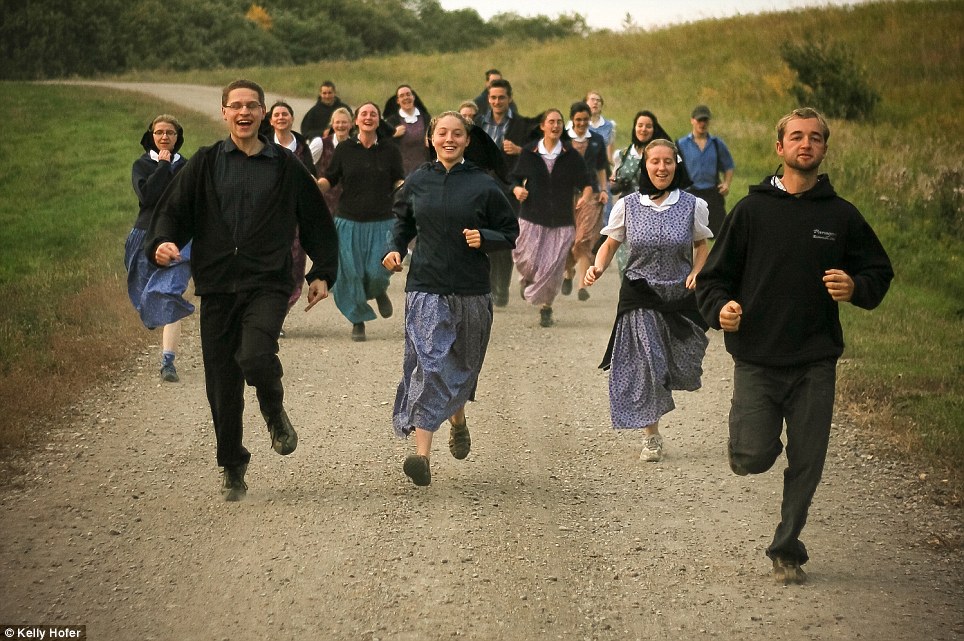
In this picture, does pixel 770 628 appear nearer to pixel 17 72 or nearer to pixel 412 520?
pixel 412 520

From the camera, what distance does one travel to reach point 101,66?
175 feet

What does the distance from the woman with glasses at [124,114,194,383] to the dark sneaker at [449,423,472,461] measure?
287 centimetres

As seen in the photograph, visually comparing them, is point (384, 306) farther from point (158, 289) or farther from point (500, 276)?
point (158, 289)

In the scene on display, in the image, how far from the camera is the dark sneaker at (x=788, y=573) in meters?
6.09

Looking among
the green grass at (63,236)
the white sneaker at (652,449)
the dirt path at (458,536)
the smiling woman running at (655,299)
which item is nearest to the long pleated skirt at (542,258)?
the dirt path at (458,536)

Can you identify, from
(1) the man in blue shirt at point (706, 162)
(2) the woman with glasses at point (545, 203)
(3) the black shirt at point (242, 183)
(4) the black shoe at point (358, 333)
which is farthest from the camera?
(1) the man in blue shirt at point (706, 162)

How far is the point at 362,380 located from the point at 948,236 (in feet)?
33.7

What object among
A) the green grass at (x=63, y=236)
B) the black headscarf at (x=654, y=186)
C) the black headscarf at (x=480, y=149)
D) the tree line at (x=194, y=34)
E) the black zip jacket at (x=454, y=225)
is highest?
the tree line at (x=194, y=34)

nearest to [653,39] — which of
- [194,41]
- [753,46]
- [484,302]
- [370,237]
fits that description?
[753,46]

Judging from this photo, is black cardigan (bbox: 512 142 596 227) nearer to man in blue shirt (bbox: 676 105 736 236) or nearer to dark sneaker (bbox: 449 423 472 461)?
man in blue shirt (bbox: 676 105 736 236)

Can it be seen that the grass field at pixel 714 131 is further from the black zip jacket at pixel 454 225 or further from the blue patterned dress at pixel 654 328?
the black zip jacket at pixel 454 225

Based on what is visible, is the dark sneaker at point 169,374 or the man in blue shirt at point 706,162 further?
the man in blue shirt at point 706,162

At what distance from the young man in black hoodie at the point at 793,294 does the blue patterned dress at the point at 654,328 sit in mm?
2266

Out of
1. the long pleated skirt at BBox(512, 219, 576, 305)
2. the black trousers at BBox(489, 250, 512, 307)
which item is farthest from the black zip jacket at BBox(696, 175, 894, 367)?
the black trousers at BBox(489, 250, 512, 307)
